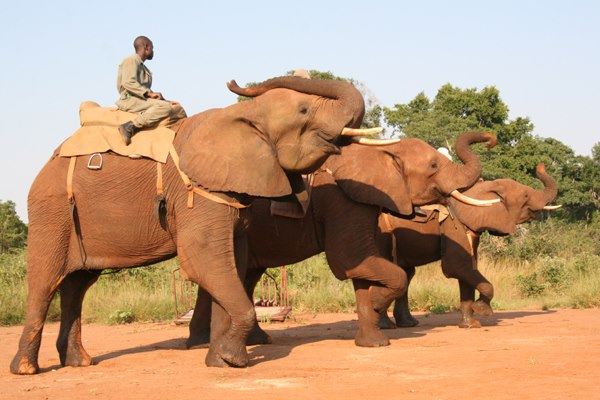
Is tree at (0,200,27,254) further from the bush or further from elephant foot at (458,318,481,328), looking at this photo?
elephant foot at (458,318,481,328)

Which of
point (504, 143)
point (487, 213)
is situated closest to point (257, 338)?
point (487, 213)

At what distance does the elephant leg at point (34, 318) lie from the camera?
998cm

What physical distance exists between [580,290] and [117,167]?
9820 millimetres

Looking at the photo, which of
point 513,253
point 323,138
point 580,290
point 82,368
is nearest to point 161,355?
point 82,368

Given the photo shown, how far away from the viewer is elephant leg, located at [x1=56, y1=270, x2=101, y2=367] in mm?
10500

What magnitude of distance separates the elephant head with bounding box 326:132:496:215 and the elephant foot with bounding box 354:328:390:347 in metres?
1.37

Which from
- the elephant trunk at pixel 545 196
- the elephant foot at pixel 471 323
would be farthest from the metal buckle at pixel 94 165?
the elephant trunk at pixel 545 196

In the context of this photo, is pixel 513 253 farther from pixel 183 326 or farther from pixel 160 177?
pixel 160 177

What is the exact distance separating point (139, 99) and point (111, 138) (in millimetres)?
574

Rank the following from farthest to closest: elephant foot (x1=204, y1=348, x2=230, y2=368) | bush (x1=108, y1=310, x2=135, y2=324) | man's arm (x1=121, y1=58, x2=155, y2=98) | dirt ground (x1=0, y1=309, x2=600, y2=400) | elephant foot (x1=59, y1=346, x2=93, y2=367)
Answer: bush (x1=108, y1=310, x2=135, y2=324) → man's arm (x1=121, y1=58, x2=155, y2=98) → elephant foot (x1=59, y1=346, x2=93, y2=367) → elephant foot (x1=204, y1=348, x2=230, y2=368) → dirt ground (x1=0, y1=309, x2=600, y2=400)

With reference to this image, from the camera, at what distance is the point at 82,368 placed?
33.9ft

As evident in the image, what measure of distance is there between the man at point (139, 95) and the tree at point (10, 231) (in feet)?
63.6

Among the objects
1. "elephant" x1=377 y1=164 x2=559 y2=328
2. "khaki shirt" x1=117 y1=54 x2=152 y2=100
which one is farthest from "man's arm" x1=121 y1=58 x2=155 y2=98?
"elephant" x1=377 y1=164 x2=559 y2=328

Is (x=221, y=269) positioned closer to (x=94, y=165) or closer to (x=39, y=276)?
(x=94, y=165)
